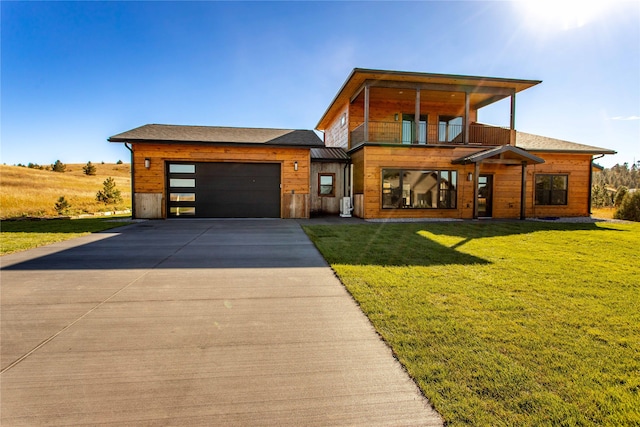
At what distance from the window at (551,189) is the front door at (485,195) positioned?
2.78m

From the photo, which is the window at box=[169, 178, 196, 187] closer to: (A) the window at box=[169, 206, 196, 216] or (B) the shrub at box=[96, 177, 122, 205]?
(A) the window at box=[169, 206, 196, 216]

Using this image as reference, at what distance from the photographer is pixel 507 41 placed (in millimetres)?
11828

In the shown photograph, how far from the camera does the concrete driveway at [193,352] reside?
1.82m

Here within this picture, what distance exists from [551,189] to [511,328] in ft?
54.0

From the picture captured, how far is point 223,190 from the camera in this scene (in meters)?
14.0

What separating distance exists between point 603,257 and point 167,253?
29.4 feet

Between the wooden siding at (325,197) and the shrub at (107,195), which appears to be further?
the shrub at (107,195)

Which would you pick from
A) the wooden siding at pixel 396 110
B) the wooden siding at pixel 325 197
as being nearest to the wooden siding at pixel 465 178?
the wooden siding at pixel 325 197

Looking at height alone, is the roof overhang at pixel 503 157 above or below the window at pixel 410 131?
below

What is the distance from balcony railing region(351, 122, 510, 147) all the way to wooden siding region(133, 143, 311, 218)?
3.40m

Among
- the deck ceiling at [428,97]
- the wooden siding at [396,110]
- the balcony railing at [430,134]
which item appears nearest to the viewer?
the deck ceiling at [428,97]

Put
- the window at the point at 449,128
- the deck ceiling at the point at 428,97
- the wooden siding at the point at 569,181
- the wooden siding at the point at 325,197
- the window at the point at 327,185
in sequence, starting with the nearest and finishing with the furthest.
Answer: the deck ceiling at the point at 428,97, the wooden siding at the point at 569,181, the window at the point at 449,128, the wooden siding at the point at 325,197, the window at the point at 327,185

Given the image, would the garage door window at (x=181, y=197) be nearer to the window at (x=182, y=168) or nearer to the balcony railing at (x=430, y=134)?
the window at (x=182, y=168)

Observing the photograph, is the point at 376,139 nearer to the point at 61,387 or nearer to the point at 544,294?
the point at 544,294
